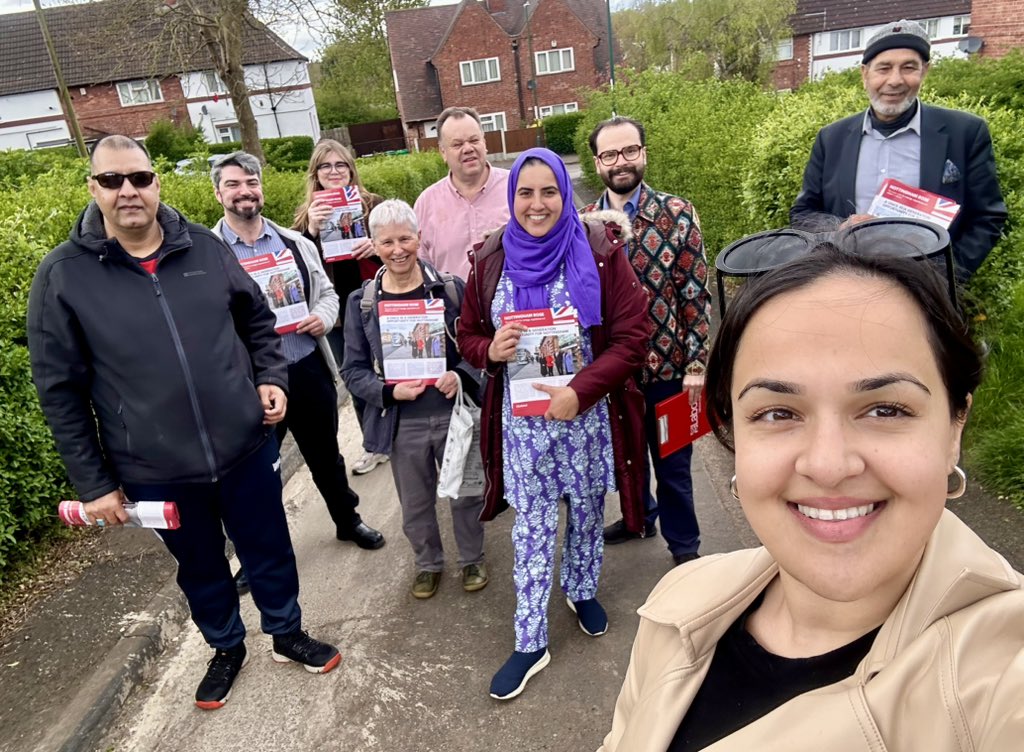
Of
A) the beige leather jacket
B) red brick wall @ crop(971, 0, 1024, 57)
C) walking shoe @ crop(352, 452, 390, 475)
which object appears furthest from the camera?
red brick wall @ crop(971, 0, 1024, 57)

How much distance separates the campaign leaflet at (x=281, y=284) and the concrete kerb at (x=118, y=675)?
1648mm

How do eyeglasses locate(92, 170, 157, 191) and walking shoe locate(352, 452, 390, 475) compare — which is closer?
eyeglasses locate(92, 170, 157, 191)

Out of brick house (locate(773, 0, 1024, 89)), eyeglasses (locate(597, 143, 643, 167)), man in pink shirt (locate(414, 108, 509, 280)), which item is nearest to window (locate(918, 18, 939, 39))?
brick house (locate(773, 0, 1024, 89))

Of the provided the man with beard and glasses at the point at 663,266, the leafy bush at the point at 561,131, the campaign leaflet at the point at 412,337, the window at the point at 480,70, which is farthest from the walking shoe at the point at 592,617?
the window at the point at 480,70

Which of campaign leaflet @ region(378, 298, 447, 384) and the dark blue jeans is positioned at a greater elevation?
campaign leaflet @ region(378, 298, 447, 384)

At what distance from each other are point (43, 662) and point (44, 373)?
1659mm

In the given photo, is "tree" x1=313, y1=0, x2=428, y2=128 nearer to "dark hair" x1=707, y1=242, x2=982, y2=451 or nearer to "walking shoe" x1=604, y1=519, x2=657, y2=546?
"walking shoe" x1=604, y1=519, x2=657, y2=546

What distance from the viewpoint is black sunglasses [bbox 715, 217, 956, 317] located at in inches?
50.3

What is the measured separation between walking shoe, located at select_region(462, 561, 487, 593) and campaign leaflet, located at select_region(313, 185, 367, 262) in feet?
7.68

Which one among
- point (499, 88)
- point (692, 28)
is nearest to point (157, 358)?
point (692, 28)

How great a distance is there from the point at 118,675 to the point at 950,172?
15.1ft

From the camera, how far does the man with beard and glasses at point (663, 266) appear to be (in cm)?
331

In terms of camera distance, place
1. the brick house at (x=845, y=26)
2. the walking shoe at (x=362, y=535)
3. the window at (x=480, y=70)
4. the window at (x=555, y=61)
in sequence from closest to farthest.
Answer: the walking shoe at (x=362, y=535) → the brick house at (x=845, y=26) → the window at (x=480, y=70) → the window at (x=555, y=61)

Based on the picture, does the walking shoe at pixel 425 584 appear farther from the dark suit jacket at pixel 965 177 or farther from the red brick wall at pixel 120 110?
the red brick wall at pixel 120 110
